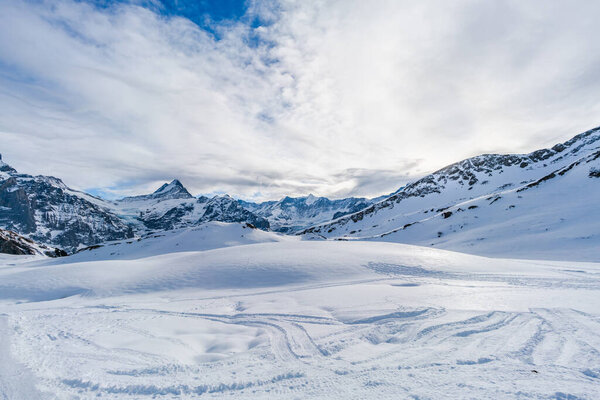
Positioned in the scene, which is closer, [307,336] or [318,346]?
[318,346]

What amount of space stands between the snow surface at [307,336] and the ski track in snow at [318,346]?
0.11 feet

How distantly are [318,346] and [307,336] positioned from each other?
0.67 metres

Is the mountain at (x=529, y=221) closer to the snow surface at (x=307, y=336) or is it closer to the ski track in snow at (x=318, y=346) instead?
the snow surface at (x=307, y=336)

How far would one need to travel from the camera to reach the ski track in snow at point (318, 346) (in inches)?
171

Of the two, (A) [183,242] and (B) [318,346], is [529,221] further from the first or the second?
(A) [183,242]

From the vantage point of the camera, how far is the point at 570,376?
4270 mm

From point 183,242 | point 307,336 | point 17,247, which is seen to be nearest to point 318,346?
point 307,336

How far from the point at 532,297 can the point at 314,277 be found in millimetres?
9061

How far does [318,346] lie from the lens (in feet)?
19.5

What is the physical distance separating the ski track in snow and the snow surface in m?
0.03

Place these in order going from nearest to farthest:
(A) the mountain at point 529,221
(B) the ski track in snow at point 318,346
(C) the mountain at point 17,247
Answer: (B) the ski track in snow at point 318,346 → (A) the mountain at point 529,221 → (C) the mountain at point 17,247

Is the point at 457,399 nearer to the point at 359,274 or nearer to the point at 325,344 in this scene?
the point at 325,344

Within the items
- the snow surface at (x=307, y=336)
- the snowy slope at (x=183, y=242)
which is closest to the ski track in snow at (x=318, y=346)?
the snow surface at (x=307, y=336)

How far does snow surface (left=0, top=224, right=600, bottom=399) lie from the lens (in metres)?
4.40
